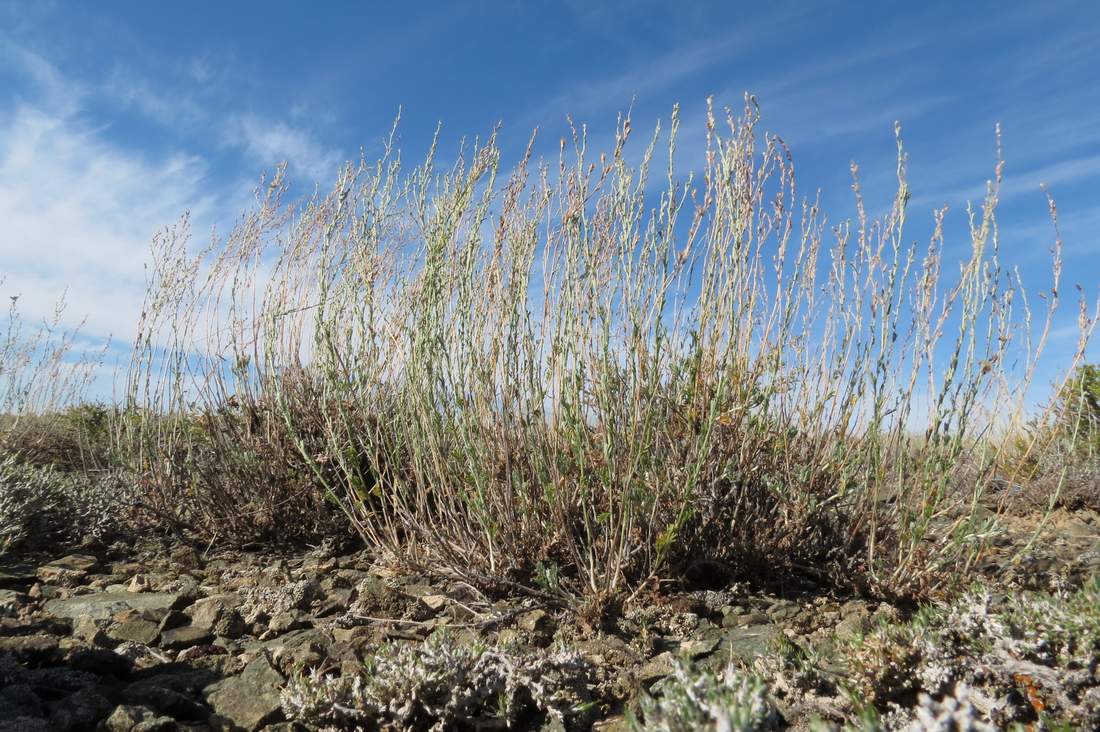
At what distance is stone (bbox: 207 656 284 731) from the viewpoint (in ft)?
6.09

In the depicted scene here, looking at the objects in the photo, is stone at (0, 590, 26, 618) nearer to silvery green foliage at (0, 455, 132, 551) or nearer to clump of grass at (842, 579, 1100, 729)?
silvery green foliage at (0, 455, 132, 551)

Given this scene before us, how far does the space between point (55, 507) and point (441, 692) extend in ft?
10.6

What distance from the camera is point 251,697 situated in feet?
6.40

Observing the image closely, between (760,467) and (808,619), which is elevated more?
(760,467)

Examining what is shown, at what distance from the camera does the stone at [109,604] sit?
268 centimetres

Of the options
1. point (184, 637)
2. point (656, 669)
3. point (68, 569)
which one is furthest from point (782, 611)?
point (68, 569)

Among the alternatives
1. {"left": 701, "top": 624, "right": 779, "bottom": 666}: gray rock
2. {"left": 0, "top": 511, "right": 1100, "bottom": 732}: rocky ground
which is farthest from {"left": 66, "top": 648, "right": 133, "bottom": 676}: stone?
{"left": 701, "top": 624, "right": 779, "bottom": 666}: gray rock

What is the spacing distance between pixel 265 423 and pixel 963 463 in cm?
332

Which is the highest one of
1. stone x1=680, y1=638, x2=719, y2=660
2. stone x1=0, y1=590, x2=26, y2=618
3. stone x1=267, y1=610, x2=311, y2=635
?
stone x1=0, y1=590, x2=26, y2=618

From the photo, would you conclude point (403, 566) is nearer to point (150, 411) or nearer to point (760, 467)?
point (760, 467)

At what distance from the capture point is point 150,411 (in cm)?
410

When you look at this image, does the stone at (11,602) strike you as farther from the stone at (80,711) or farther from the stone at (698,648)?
the stone at (698,648)

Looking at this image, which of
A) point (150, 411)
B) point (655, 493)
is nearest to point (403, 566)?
point (655, 493)

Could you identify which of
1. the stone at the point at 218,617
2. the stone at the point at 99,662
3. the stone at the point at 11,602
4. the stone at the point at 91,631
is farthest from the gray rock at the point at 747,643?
the stone at the point at 11,602
